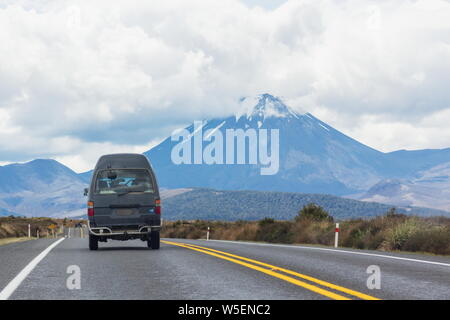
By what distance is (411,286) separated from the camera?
31.1 feet

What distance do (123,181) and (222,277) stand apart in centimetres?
723

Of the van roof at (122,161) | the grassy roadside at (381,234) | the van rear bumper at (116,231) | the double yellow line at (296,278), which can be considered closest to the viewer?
the double yellow line at (296,278)

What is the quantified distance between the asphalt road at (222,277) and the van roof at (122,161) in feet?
10.1

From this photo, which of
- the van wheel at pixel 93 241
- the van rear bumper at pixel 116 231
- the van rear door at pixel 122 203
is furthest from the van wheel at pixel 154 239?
the van wheel at pixel 93 241

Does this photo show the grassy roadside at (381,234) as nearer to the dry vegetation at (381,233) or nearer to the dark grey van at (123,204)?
the dry vegetation at (381,233)

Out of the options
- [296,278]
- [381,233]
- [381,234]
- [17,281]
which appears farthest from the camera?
[381,233]

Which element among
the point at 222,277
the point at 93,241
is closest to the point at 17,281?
the point at 222,277

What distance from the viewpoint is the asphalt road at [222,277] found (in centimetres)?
856

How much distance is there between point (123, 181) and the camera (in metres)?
17.0

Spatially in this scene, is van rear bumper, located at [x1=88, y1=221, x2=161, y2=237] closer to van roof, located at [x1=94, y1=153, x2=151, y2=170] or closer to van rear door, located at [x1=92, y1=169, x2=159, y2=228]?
van rear door, located at [x1=92, y1=169, x2=159, y2=228]

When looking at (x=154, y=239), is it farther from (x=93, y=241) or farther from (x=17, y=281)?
(x=17, y=281)
